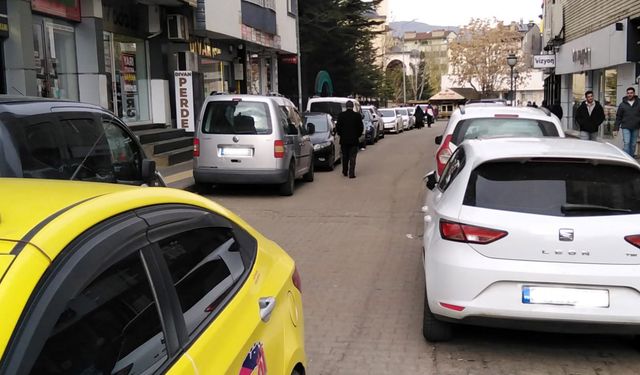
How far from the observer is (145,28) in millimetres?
19094

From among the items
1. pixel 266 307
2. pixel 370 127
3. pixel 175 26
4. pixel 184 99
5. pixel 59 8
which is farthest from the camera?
pixel 370 127

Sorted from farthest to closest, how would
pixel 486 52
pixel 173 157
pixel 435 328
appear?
pixel 486 52
pixel 173 157
pixel 435 328

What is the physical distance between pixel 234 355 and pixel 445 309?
259 centimetres

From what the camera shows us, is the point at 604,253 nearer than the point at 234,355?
No

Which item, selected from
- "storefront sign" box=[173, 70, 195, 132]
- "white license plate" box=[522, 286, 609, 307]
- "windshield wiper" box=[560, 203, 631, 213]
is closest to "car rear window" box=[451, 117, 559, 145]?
"windshield wiper" box=[560, 203, 631, 213]

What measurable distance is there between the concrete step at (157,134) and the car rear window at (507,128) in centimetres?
1000

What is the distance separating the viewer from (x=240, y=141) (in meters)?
11.9

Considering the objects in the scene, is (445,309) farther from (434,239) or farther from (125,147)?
(125,147)

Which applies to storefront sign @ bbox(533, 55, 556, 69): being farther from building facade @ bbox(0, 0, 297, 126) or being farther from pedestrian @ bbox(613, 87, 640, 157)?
pedestrian @ bbox(613, 87, 640, 157)

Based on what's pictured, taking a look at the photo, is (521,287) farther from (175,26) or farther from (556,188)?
(175,26)

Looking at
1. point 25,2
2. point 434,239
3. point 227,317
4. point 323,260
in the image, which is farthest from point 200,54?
point 227,317

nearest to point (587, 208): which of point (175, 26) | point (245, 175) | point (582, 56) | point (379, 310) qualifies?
point (379, 310)

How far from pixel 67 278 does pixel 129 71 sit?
18271mm

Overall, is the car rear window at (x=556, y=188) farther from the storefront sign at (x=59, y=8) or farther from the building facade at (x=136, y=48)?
the storefront sign at (x=59, y=8)
